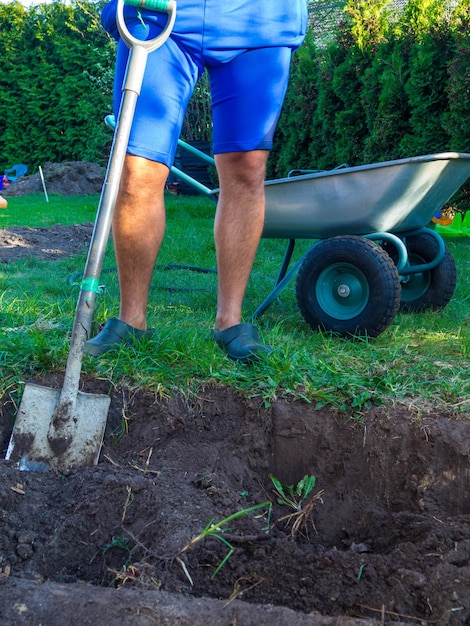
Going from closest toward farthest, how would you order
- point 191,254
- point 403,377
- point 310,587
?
point 310,587 → point 403,377 → point 191,254

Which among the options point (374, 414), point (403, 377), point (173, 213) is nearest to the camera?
point (374, 414)

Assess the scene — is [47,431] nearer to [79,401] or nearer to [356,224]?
[79,401]

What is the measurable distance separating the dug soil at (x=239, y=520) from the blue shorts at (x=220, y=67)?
96cm

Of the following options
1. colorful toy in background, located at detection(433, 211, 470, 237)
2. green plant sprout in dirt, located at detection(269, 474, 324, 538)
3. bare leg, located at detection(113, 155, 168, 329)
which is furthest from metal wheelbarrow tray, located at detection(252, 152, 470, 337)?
colorful toy in background, located at detection(433, 211, 470, 237)

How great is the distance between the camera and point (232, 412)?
2182 mm

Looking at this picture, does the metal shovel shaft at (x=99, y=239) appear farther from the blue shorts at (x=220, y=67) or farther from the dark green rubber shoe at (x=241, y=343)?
the dark green rubber shoe at (x=241, y=343)

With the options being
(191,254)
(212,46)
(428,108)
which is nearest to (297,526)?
(212,46)

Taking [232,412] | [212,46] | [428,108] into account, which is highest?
[428,108]

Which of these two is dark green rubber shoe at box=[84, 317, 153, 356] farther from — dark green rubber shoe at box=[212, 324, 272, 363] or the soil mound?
the soil mound

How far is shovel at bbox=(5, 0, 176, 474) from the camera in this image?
2.01 metres

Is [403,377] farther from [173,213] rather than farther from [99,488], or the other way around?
[173,213]

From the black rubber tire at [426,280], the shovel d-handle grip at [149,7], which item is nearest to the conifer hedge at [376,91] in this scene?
the black rubber tire at [426,280]

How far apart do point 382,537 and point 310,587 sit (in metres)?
0.42

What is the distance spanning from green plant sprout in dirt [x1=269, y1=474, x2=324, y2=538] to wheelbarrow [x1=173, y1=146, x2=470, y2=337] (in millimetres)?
911
